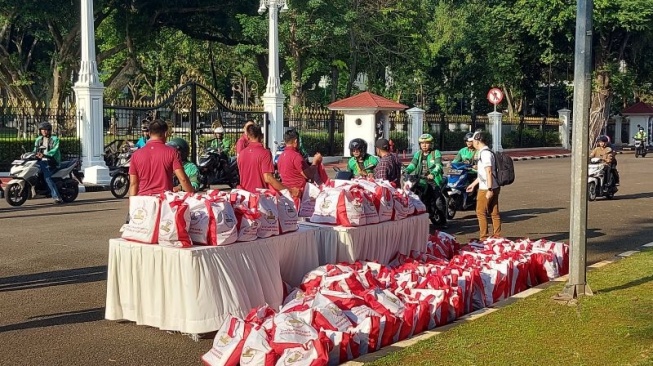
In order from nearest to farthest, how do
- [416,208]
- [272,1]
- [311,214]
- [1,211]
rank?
[311,214] → [416,208] → [1,211] → [272,1]

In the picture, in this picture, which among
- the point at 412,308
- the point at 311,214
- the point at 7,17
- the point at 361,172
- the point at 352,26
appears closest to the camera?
the point at 412,308

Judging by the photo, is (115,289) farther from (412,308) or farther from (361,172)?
(361,172)

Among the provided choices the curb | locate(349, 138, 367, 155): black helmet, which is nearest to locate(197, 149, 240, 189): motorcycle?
locate(349, 138, 367, 155): black helmet

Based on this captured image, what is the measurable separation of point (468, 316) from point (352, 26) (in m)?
30.2

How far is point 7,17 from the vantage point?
31.6 m

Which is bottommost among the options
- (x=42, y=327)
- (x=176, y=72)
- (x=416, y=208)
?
(x=42, y=327)

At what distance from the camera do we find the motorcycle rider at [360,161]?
11.4 m

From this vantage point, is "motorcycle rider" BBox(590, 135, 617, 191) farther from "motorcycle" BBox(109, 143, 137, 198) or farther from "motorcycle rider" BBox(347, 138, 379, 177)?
"motorcycle" BBox(109, 143, 137, 198)

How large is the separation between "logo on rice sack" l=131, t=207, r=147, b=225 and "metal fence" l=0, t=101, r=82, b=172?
16.7 m

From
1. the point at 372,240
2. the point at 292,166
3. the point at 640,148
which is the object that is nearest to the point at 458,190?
the point at 292,166

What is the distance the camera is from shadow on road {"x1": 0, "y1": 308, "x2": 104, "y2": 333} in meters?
7.05

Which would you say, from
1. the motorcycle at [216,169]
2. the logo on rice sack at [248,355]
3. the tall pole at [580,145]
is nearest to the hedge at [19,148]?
the motorcycle at [216,169]

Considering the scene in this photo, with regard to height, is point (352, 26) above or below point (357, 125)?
above

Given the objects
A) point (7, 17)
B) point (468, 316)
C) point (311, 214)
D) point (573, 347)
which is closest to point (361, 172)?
point (311, 214)
